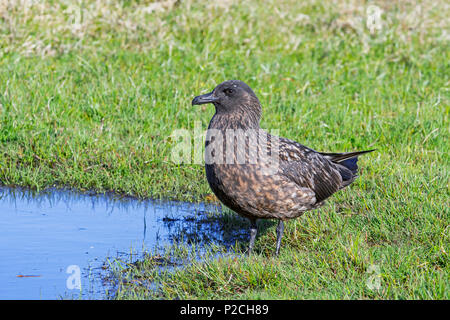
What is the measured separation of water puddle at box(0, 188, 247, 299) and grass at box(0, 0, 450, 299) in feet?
0.90

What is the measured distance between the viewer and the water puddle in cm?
495

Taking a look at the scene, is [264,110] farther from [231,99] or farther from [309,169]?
[231,99]

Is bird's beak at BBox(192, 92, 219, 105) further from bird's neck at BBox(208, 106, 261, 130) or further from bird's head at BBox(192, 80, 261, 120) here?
bird's neck at BBox(208, 106, 261, 130)

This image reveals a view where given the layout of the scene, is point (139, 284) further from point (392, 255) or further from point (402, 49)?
point (402, 49)

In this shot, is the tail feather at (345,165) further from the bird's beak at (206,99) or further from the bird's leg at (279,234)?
the bird's beak at (206,99)

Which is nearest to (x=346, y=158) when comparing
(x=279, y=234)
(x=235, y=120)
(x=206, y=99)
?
(x=279, y=234)

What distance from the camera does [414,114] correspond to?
8.66 meters

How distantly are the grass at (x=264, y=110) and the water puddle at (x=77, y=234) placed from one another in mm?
276

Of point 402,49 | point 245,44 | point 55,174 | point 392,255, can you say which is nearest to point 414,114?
point 402,49

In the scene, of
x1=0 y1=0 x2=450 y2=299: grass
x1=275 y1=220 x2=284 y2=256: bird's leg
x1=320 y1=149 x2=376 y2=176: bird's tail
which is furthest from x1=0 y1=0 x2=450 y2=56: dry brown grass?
x1=275 y1=220 x2=284 y2=256: bird's leg

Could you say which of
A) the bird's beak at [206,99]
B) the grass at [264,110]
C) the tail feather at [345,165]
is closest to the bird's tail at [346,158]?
the tail feather at [345,165]

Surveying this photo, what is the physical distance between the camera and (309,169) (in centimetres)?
599

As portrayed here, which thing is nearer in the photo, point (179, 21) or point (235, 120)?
point (235, 120)

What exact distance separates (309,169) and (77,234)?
207cm
